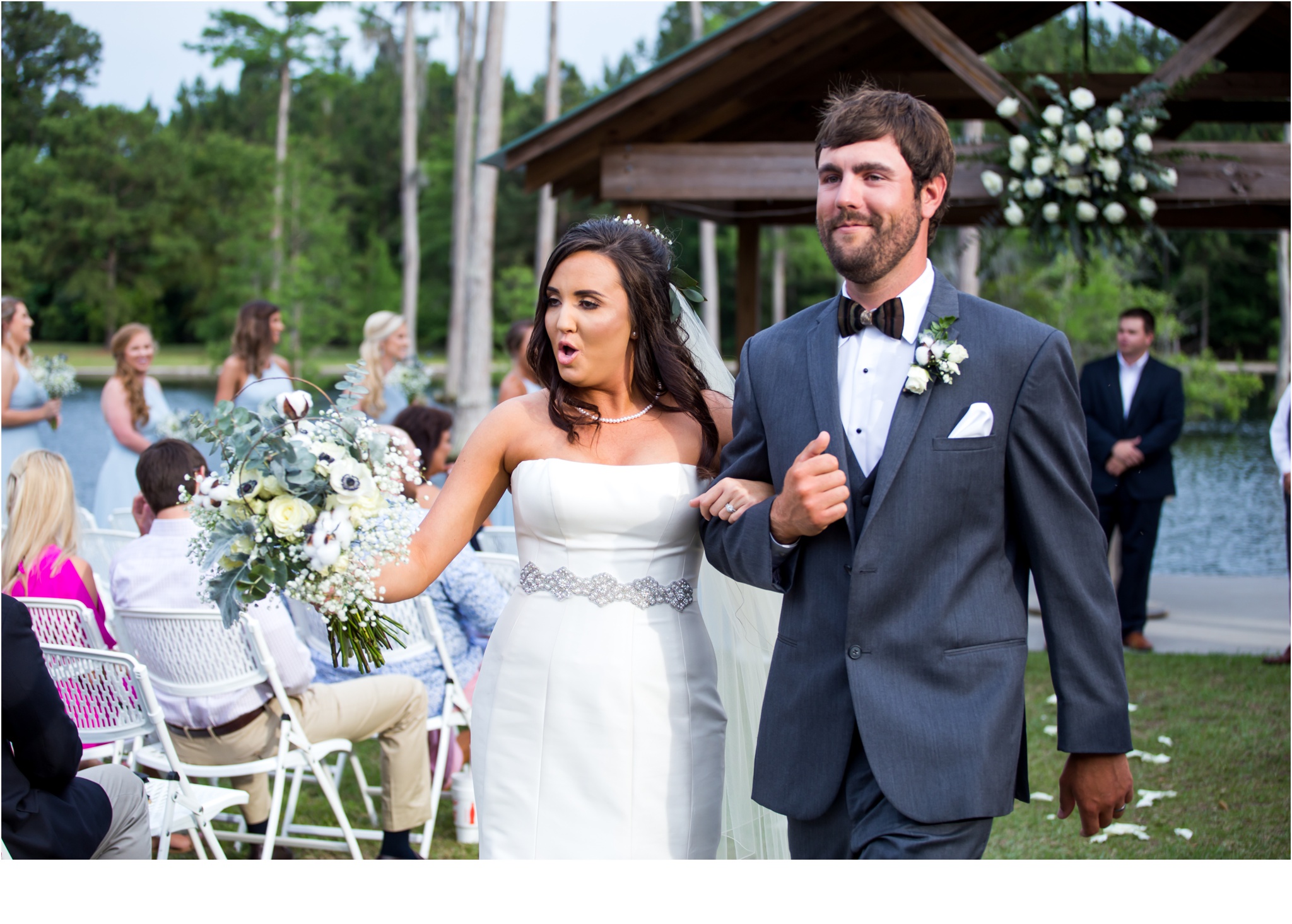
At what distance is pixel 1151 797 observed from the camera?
5176mm

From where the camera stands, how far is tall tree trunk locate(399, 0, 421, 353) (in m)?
30.7

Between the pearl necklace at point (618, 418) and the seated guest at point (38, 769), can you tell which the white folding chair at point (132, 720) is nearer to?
the seated guest at point (38, 769)

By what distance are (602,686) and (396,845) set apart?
6.85ft

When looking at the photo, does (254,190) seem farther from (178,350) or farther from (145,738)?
(145,738)

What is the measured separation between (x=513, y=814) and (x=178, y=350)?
174ft

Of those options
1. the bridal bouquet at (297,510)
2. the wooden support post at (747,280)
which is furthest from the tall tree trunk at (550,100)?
the bridal bouquet at (297,510)

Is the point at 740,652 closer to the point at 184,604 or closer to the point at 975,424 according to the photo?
the point at 975,424

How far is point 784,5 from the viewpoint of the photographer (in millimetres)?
7391

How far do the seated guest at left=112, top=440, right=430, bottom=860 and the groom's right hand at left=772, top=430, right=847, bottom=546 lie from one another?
8.17ft

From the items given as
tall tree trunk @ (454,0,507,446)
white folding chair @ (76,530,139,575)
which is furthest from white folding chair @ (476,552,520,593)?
tall tree trunk @ (454,0,507,446)

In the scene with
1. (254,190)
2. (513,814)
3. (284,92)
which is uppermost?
(284,92)

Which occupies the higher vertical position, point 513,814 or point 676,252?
point 676,252

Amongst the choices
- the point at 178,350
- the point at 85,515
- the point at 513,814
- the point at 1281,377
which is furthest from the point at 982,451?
the point at 178,350

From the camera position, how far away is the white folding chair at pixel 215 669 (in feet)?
13.5
